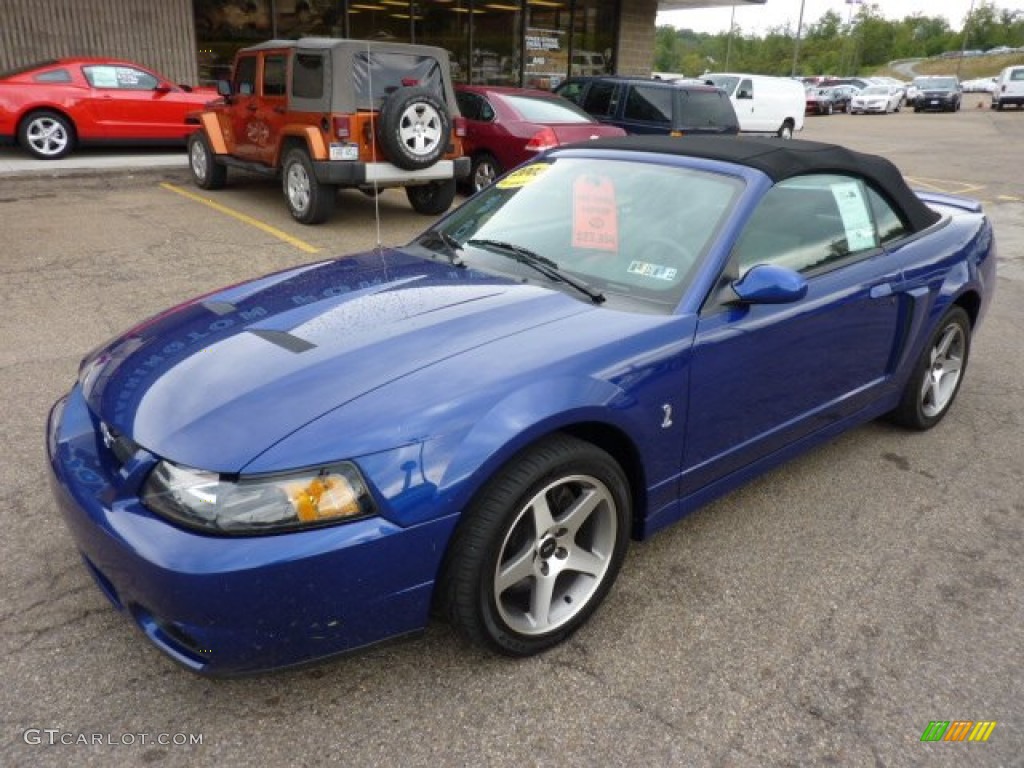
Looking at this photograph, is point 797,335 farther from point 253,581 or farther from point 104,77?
point 104,77

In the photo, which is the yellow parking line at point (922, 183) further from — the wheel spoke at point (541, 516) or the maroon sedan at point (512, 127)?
the wheel spoke at point (541, 516)

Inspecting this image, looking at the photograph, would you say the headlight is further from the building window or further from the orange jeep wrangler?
the building window

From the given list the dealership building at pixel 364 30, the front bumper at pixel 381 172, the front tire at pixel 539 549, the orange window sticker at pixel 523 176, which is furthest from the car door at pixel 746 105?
the front tire at pixel 539 549

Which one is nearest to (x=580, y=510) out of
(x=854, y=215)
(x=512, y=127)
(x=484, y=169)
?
(x=854, y=215)

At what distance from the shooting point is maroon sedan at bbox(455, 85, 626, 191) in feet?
32.9

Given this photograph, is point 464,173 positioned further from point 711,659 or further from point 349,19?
point 349,19

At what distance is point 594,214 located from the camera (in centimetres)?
323

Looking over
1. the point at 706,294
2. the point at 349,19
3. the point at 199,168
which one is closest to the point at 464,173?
the point at 199,168

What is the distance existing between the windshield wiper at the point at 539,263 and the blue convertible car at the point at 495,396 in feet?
0.04

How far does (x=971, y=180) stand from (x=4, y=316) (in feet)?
50.6

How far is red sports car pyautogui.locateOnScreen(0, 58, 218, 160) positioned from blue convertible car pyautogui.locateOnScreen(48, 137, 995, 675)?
34.0 ft

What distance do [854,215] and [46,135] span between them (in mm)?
11656

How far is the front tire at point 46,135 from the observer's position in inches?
449

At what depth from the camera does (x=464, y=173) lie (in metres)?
9.27
